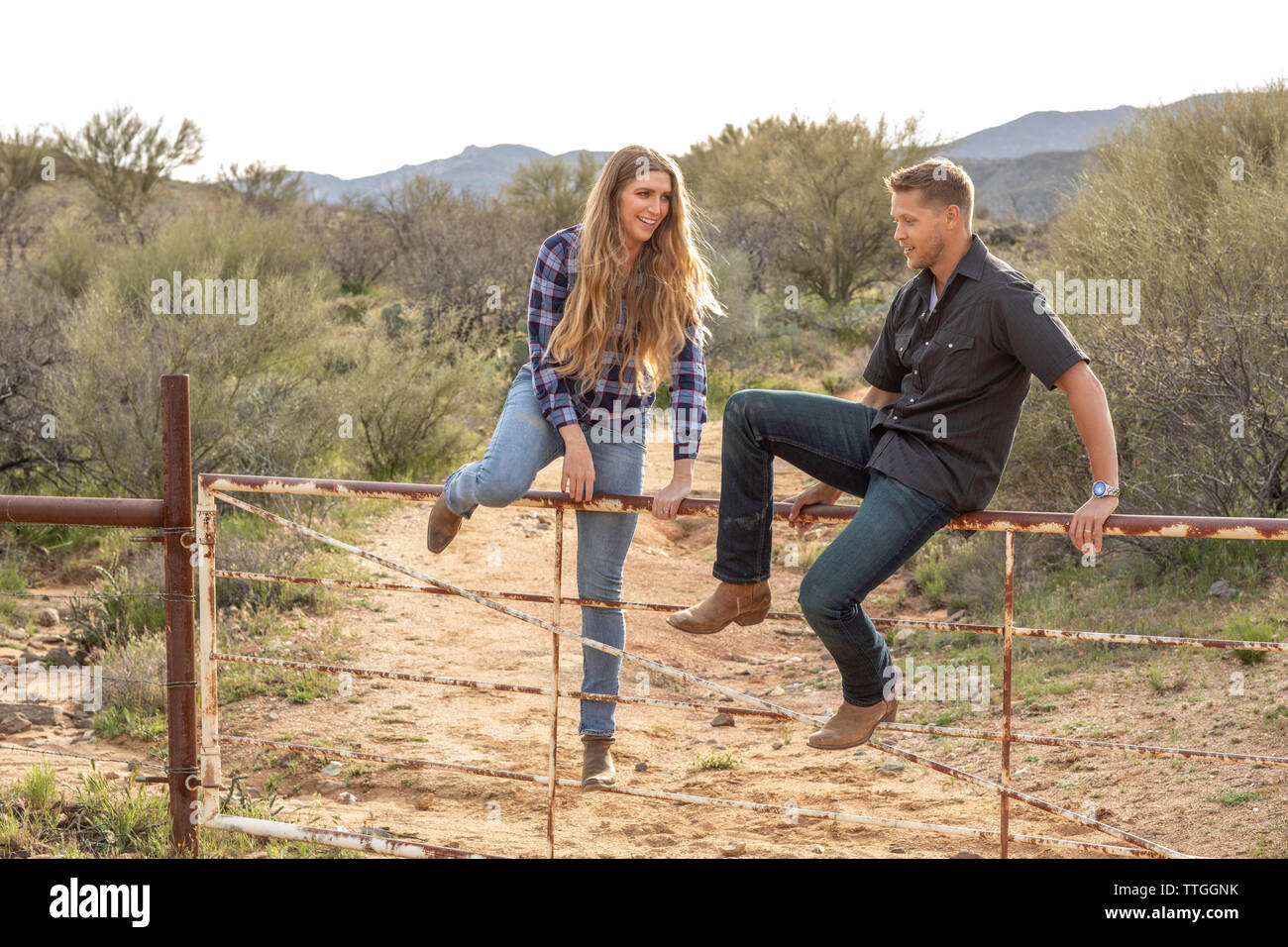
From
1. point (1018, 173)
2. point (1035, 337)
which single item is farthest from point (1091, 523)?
point (1018, 173)

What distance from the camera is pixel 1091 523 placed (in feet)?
8.82

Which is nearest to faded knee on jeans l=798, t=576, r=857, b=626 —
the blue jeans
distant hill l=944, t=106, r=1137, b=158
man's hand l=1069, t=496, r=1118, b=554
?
man's hand l=1069, t=496, r=1118, b=554

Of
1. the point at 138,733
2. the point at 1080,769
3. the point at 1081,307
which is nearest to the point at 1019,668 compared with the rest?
the point at 1080,769

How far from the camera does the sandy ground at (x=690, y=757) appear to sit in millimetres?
4652

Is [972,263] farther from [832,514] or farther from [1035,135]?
[1035,135]

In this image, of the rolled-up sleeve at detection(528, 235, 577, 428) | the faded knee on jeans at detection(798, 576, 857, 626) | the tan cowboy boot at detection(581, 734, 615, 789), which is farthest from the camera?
the tan cowboy boot at detection(581, 734, 615, 789)

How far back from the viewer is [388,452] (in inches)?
464

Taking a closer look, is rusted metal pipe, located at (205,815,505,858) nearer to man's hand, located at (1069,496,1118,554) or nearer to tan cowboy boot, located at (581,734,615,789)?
tan cowboy boot, located at (581,734,615,789)

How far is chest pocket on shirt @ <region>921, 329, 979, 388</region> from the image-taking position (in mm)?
2949

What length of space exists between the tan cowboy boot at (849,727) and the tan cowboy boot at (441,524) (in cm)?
127

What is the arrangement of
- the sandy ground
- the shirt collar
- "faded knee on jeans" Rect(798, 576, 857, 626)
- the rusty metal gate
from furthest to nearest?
the sandy ground < the shirt collar < "faded knee on jeans" Rect(798, 576, 857, 626) < the rusty metal gate

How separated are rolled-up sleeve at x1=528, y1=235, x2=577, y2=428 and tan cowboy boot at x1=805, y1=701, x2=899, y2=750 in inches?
45.5

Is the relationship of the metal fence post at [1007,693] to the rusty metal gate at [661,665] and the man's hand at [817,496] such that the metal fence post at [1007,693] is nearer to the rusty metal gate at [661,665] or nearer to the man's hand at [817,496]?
the rusty metal gate at [661,665]

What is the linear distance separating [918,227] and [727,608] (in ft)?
3.87
